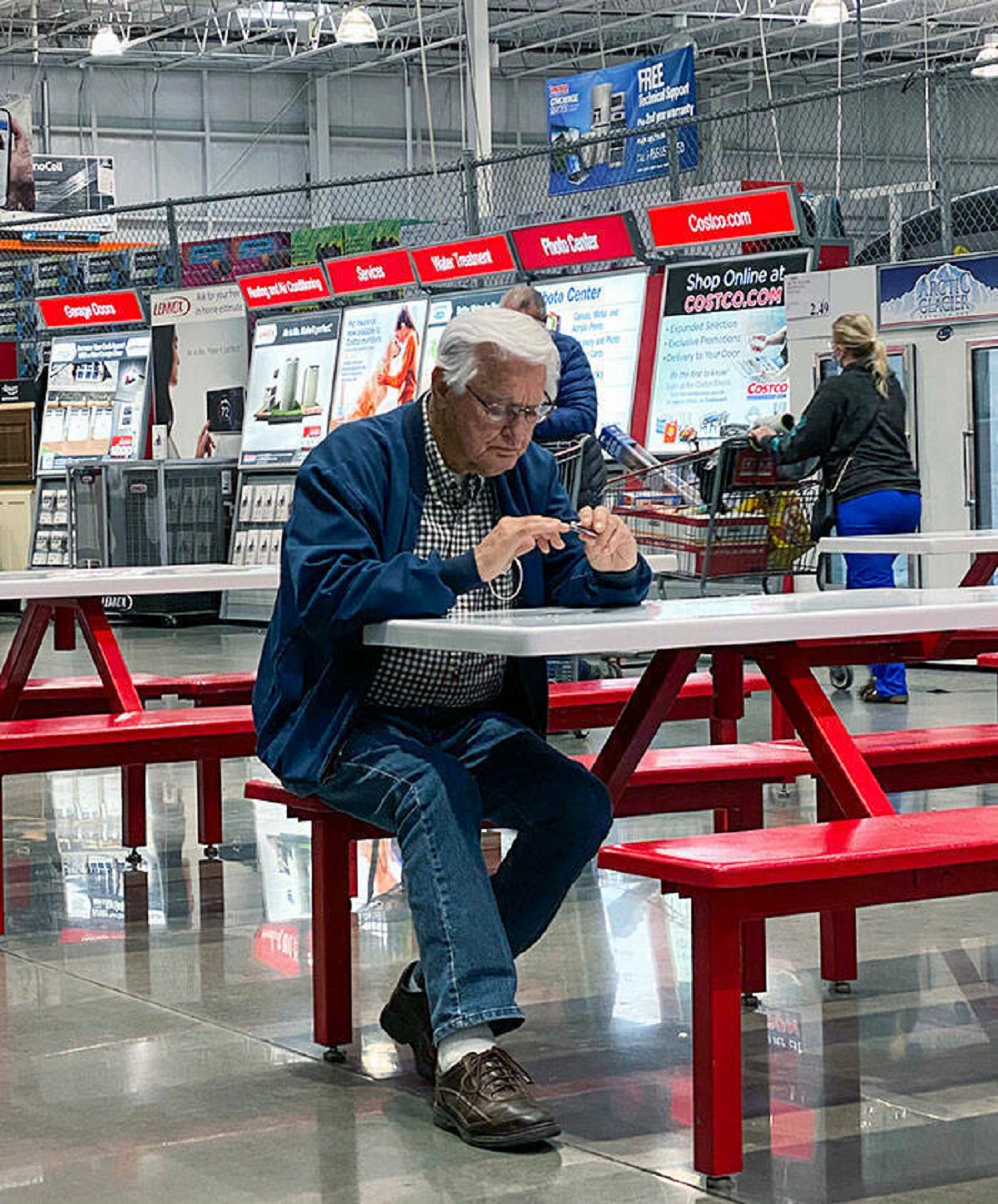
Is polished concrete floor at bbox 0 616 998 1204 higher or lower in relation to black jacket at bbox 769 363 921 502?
lower

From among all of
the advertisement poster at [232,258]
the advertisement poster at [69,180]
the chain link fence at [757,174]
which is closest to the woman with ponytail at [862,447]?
the advertisement poster at [232,258]

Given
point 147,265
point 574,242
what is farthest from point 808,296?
point 147,265

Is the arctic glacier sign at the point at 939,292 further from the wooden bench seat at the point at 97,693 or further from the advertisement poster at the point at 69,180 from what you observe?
the advertisement poster at the point at 69,180

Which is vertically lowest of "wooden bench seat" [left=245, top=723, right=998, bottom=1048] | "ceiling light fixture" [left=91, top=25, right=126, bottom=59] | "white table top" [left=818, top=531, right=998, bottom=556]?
"wooden bench seat" [left=245, top=723, right=998, bottom=1048]

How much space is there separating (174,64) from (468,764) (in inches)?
1086

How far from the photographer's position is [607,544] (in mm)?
3539

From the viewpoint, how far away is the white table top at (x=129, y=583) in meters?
5.28

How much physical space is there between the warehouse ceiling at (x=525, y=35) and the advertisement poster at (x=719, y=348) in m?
14.2

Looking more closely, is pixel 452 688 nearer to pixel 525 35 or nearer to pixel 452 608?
pixel 452 608

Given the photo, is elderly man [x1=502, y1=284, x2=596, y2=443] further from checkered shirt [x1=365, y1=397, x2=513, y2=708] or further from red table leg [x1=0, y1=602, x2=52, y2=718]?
checkered shirt [x1=365, y1=397, x2=513, y2=708]

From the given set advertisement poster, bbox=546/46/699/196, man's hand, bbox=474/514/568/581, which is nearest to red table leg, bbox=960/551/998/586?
man's hand, bbox=474/514/568/581

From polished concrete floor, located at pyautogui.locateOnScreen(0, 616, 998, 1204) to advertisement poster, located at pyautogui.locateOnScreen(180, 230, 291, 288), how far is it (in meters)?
11.0

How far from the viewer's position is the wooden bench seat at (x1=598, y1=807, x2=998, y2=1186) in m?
3.03

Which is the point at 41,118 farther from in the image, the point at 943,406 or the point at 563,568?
the point at 563,568
